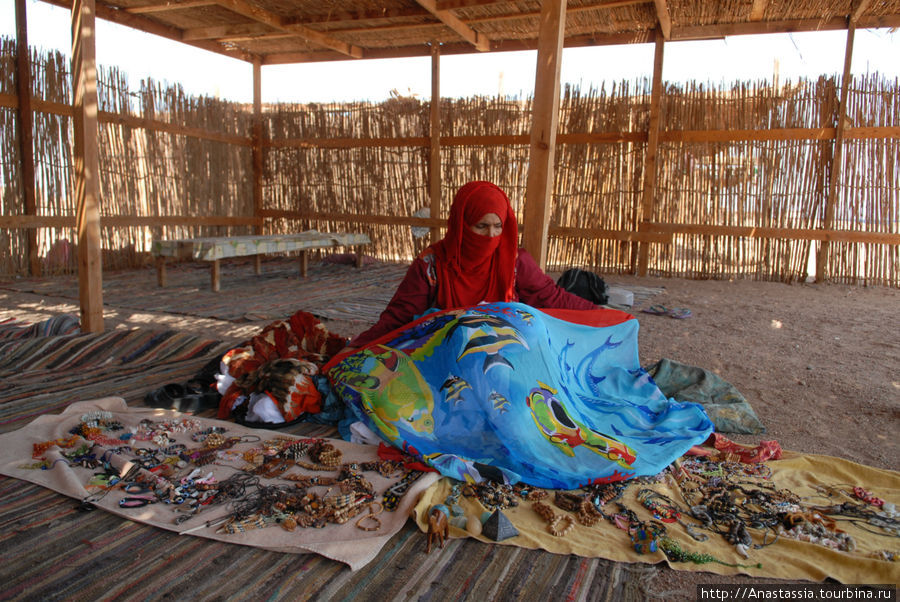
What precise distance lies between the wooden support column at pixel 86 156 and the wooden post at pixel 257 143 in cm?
594

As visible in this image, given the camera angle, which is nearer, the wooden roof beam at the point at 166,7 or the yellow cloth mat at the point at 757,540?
the yellow cloth mat at the point at 757,540

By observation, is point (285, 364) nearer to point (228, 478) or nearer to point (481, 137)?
point (228, 478)

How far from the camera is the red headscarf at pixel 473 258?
9.24ft

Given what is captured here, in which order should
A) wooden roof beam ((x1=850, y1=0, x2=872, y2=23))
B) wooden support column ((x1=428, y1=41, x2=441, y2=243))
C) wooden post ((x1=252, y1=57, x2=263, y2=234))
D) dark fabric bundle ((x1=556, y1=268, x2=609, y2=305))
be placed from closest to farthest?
dark fabric bundle ((x1=556, y1=268, x2=609, y2=305)), wooden roof beam ((x1=850, y1=0, x2=872, y2=23)), wooden support column ((x1=428, y1=41, x2=441, y2=243)), wooden post ((x1=252, y1=57, x2=263, y2=234))

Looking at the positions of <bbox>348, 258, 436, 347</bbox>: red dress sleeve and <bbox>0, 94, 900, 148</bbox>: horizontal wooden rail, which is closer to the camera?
<bbox>348, 258, 436, 347</bbox>: red dress sleeve

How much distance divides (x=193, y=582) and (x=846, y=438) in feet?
8.72

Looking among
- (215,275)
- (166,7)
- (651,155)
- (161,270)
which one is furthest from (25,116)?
(651,155)

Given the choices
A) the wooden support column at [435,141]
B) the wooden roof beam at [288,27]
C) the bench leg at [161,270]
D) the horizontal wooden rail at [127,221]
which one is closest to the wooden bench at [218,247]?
the bench leg at [161,270]

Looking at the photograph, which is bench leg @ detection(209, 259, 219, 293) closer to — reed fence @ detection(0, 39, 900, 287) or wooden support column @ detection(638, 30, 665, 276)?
reed fence @ detection(0, 39, 900, 287)

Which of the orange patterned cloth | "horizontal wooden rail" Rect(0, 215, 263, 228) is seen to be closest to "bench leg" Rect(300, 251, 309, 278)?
"horizontal wooden rail" Rect(0, 215, 263, 228)

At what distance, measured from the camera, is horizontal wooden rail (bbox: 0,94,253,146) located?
6449mm

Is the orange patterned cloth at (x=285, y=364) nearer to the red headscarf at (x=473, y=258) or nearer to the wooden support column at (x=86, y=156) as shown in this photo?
the red headscarf at (x=473, y=258)

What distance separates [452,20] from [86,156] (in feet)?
15.1

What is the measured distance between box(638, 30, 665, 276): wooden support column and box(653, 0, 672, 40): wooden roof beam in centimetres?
11
